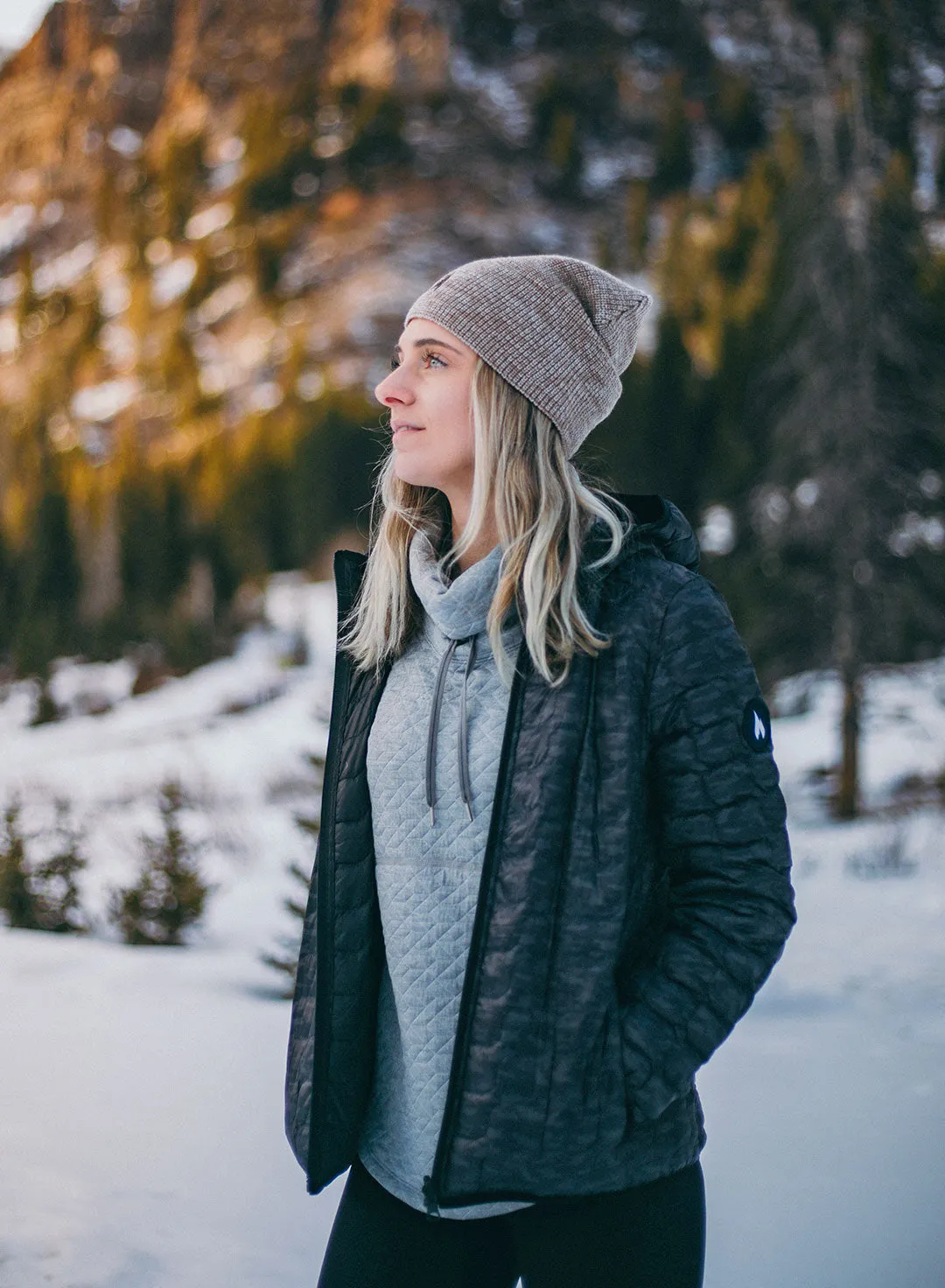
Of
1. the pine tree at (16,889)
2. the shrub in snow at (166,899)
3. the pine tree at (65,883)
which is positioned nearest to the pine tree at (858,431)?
the shrub in snow at (166,899)

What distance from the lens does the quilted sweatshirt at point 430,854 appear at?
1491 millimetres

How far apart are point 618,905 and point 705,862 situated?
5.6 inches

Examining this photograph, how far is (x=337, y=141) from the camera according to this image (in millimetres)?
65062

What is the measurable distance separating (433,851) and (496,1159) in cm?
42

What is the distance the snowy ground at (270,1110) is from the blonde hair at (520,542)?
6.50 feet

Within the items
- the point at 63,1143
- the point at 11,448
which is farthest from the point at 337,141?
the point at 63,1143

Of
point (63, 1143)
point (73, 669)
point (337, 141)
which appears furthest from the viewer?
point (337, 141)

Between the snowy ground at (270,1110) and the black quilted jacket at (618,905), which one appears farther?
the snowy ground at (270,1110)

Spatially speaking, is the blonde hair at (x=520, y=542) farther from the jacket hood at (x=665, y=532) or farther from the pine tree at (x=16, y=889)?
the pine tree at (x=16, y=889)

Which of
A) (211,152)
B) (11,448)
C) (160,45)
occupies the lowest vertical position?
(11,448)

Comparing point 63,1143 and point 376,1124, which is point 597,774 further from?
point 63,1143

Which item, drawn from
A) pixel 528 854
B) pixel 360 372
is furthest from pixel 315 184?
pixel 528 854

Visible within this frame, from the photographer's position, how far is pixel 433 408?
1651mm

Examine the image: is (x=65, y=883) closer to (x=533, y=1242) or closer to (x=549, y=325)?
(x=533, y=1242)
